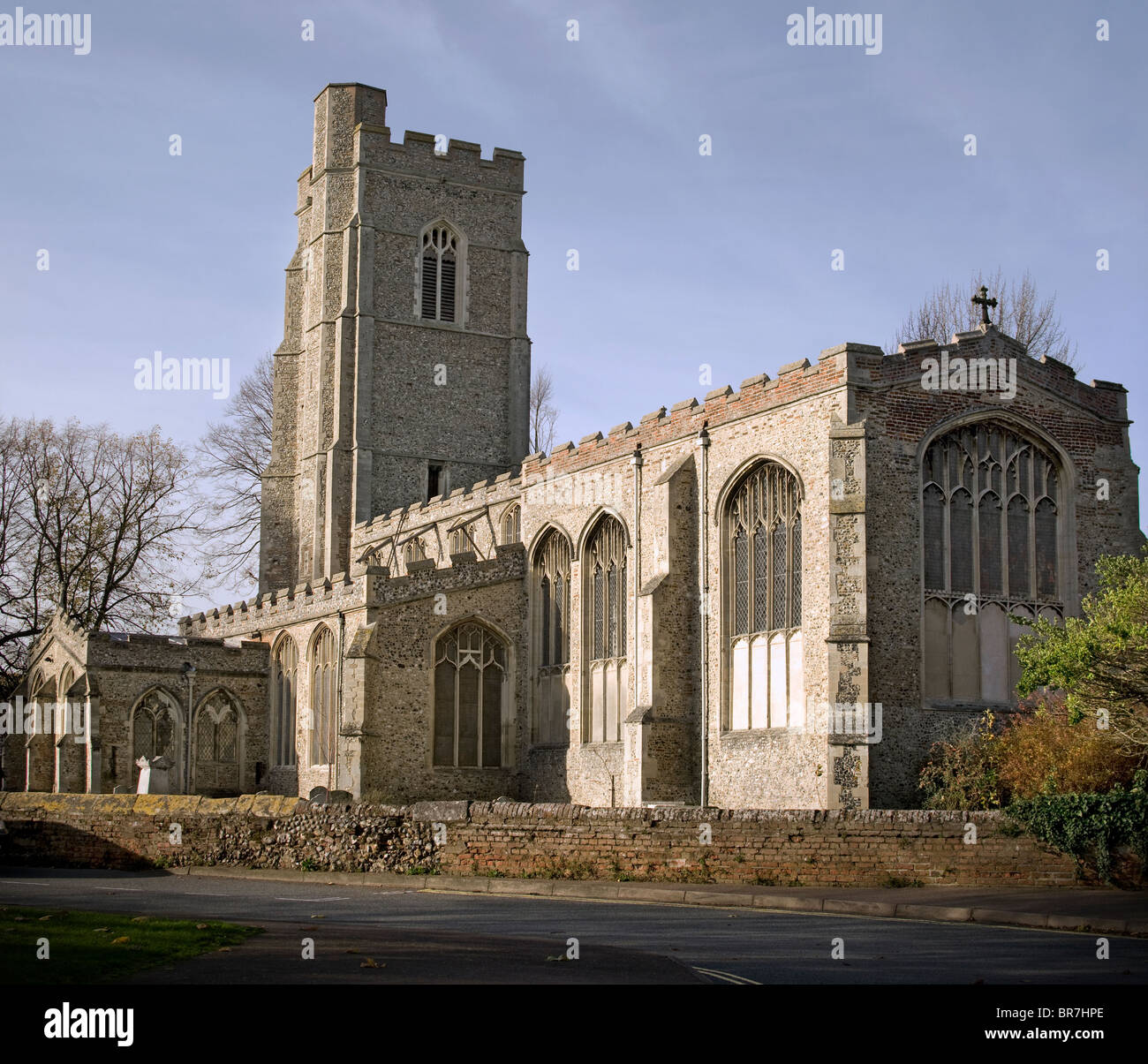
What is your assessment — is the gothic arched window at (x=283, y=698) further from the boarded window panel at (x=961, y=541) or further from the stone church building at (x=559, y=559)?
the boarded window panel at (x=961, y=541)

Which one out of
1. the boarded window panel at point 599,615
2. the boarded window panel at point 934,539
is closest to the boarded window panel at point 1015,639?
the boarded window panel at point 934,539

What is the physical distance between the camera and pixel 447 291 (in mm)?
46969

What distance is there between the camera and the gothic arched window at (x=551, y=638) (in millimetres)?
32469

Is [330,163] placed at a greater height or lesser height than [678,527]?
greater

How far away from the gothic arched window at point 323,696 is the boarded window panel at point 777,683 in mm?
12864

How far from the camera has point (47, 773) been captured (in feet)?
127

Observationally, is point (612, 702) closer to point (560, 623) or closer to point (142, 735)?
point (560, 623)

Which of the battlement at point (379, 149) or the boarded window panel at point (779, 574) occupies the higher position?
the battlement at point (379, 149)

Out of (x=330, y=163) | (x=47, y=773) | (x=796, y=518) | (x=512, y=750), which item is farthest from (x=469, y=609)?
(x=330, y=163)

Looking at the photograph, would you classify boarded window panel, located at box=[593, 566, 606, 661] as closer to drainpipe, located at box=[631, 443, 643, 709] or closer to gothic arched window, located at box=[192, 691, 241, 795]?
drainpipe, located at box=[631, 443, 643, 709]

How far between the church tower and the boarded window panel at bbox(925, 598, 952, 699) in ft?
74.7

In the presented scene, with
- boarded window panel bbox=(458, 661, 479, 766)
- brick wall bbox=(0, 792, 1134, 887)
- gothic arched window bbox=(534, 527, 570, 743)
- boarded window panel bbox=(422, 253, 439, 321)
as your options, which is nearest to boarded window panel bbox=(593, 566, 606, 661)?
gothic arched window bbox=(534, 527, 570, 743)
